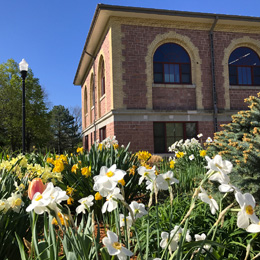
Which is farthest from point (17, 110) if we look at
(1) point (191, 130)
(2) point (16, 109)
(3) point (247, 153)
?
(3) point (247, 153)

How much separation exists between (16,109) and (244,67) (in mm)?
22669

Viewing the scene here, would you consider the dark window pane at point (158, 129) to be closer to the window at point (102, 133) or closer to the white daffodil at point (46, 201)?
the window at point (102, 133)

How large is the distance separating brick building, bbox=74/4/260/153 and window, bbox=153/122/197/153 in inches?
2.1

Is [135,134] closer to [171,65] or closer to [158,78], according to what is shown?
[158,78]

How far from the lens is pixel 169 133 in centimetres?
1449

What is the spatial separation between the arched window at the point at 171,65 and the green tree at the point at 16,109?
1830 centimetres

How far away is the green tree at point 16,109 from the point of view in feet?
92.1

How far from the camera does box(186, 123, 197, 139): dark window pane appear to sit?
578 inches

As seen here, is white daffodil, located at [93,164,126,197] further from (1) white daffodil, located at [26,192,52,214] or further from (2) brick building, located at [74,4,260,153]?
(2) brick building, located at [74,4,260,153]

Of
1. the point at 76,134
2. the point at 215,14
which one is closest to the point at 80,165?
the point at 215,14

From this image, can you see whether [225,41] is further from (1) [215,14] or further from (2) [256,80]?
(2) [256,80]

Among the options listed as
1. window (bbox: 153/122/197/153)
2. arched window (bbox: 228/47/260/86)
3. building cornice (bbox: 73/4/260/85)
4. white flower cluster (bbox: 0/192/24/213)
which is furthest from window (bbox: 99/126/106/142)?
white flower cluster (bbox: 0/192/24/213)

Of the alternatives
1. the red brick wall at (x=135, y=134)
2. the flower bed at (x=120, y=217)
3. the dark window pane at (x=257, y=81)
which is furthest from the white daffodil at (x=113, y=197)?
the dark window pane at (x=257, y=81)

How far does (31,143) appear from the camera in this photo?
3241cm
